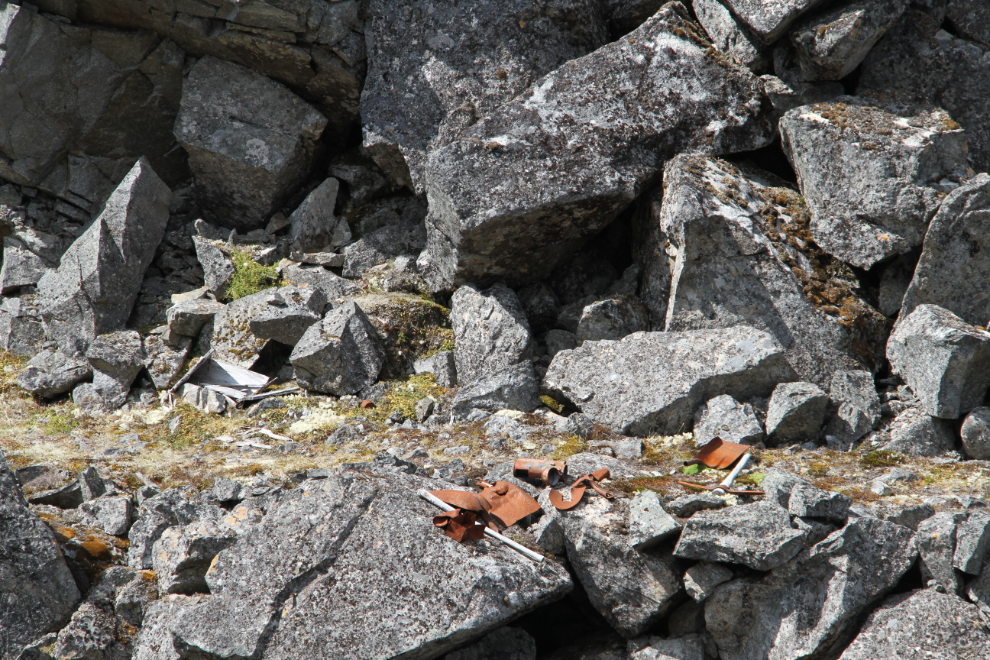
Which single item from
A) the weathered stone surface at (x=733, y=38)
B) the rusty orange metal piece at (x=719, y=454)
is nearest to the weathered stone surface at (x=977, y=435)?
the rusty orange metal piece at (x=719, y=454)

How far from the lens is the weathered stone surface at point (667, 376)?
337 inches

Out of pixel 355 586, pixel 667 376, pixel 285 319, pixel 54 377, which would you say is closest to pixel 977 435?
pixel 667 376

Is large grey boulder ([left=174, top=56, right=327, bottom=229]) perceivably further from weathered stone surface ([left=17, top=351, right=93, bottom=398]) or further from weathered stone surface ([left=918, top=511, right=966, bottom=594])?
weathered stone surface ([left=918, top=511, right=966, bottom=594])

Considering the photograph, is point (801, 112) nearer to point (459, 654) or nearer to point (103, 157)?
point (459, 654)

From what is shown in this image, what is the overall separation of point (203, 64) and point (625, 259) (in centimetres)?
877

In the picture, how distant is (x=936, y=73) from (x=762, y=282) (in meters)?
4.14

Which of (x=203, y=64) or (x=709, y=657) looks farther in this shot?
(x=203, y=64)

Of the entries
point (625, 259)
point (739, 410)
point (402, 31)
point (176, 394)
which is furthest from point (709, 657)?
point (402, 31)

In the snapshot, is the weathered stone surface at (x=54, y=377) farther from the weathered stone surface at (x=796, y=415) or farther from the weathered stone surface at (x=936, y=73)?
the weathered stone surface at (x=936, y=73)

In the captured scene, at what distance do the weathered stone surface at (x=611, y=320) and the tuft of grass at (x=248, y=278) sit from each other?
5.98m

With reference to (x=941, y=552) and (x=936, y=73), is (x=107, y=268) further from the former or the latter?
(x=936, y=73)

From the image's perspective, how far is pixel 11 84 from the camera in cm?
1286

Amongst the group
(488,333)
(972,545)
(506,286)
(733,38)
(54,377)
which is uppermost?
(733,38)

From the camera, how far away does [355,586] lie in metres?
5.27
